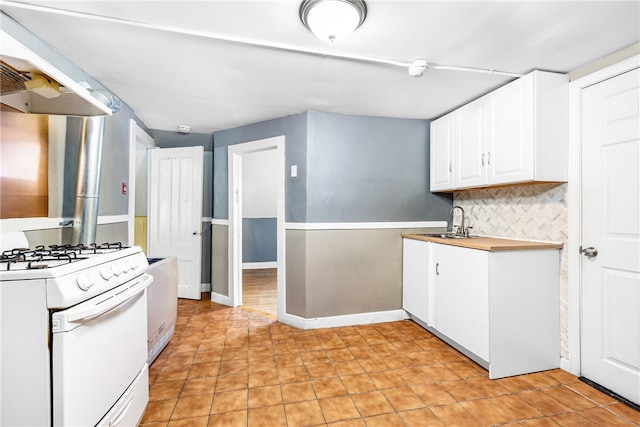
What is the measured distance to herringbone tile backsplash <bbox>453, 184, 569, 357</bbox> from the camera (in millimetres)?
2236

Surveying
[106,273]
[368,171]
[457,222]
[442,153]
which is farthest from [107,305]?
[457,222]

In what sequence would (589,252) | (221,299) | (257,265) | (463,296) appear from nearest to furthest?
(589,252), (463,296), (221,299), (257,265)

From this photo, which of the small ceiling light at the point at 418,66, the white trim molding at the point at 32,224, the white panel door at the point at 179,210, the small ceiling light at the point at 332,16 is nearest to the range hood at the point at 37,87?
the white trim molding at the point at 32,224

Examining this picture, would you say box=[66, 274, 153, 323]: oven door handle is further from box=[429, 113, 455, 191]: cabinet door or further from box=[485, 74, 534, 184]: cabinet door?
box=[429, 113, 455, 191]: cabinet door

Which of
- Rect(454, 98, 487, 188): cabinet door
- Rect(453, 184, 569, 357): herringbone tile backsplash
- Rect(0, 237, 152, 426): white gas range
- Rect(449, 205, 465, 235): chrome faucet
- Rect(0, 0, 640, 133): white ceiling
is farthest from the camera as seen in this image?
Rect(449, 205, 465, 235): chrome faucet

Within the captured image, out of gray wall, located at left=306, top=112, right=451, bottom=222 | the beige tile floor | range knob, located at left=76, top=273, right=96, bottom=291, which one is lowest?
the beige tile floor

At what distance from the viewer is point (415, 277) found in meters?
3.04

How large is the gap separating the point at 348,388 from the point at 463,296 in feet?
3.72

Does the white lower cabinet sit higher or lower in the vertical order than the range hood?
lower

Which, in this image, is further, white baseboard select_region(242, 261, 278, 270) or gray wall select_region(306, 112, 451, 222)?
white baseboard select_region(242, 261, 278, 270)

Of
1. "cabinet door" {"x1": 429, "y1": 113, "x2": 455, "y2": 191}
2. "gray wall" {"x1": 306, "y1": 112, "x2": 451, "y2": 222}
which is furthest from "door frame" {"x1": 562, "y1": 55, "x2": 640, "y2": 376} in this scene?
"gray wall" {"x1": 306, "y1": 112, "x2": 451, "y2": 222}

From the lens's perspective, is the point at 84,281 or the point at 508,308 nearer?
the point at 84,281

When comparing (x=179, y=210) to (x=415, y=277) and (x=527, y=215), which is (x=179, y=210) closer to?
(x=415, y=277)

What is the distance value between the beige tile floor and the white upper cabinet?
4.76 feet
